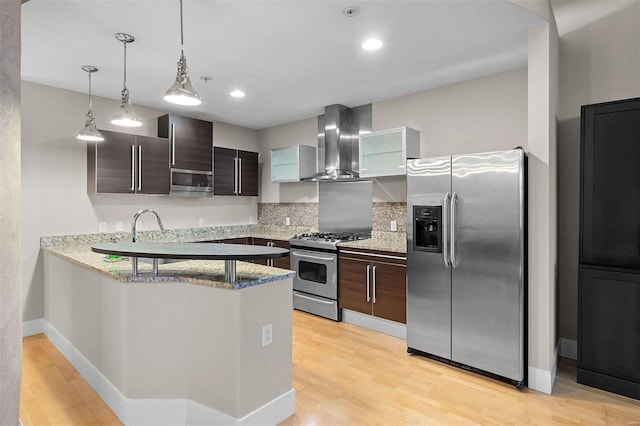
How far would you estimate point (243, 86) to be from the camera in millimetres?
3936

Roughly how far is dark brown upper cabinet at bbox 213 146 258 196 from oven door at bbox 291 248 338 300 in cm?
152

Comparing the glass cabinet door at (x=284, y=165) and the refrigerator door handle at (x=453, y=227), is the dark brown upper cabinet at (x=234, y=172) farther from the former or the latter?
the refrigerator door handle at (x=453, y=227)

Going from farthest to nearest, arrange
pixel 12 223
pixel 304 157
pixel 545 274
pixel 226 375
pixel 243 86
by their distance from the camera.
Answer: pixel 304 157, pixel 243 86, pixel 545 274, pixel 226 375, pixel 12 223

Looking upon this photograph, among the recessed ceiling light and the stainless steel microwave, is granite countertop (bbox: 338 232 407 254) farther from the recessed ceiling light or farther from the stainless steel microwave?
the stainless steel microwave

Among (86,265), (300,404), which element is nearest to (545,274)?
(300,404)

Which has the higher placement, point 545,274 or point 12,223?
point 12,223

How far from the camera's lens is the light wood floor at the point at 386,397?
7.70 feet

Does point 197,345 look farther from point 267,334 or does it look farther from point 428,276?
point 428,276

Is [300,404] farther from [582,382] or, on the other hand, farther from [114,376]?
[582,382]

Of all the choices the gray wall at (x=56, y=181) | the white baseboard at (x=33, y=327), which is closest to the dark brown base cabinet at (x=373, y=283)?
the gray wall at (x=56, y=181)

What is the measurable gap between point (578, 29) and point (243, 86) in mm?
3258

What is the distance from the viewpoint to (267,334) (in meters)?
2.24

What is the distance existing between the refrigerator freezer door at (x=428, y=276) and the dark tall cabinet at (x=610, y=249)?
100 centimetres

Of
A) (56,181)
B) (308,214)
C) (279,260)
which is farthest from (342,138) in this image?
(56,181)
